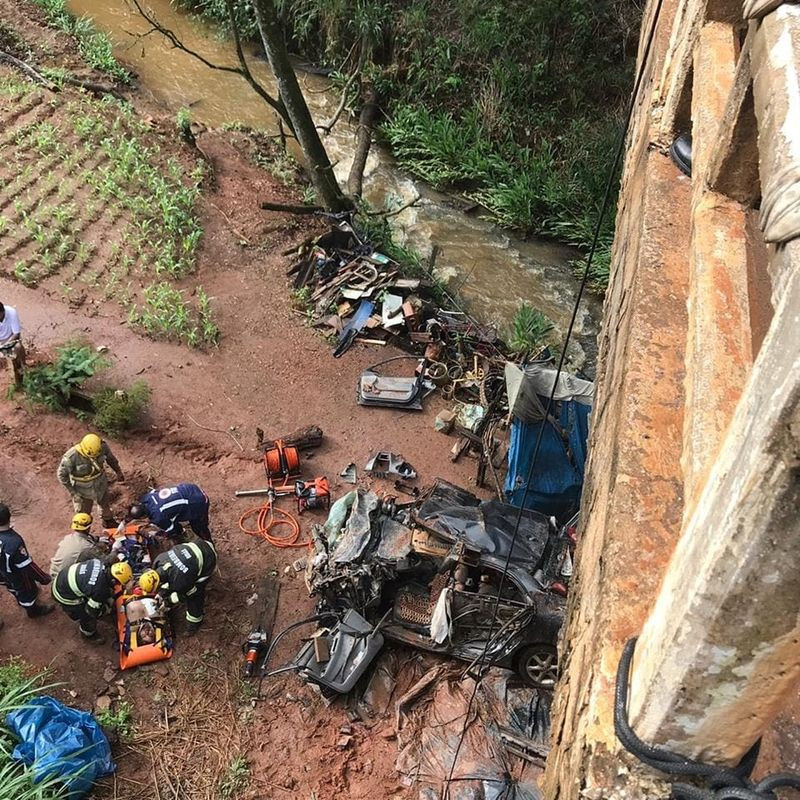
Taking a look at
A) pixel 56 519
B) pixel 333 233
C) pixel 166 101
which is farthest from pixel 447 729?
pixel 166 101

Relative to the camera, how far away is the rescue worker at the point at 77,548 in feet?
21.5

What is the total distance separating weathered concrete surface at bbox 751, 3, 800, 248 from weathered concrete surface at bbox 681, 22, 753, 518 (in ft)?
2.46

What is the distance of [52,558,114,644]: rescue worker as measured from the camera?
622cm

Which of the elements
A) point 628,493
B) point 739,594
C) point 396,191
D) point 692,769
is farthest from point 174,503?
point 396,191

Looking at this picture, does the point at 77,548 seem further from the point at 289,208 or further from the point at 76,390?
the point at 289,208

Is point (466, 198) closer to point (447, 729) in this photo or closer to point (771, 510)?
point (447, 729)

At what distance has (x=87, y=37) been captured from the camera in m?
15.7

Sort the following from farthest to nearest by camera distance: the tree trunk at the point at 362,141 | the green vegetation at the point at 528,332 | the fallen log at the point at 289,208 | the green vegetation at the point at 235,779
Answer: the tree trunk at the point at 362,141
the fallen log at the point at 289,208
the green vegetation at the point at 528,332
the green vegetation at the point at 235,779

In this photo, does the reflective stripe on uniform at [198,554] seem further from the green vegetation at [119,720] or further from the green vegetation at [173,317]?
the green vegetation at [173,317]

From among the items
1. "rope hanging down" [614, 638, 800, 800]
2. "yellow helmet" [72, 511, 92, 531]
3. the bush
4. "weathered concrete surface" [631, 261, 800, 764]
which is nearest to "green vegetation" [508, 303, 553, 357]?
the bush

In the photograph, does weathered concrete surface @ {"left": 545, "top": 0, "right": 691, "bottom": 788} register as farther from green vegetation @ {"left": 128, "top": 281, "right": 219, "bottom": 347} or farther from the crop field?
the crop field

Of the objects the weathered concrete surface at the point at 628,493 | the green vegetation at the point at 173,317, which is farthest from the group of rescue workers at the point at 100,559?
the weathered concrete surface at the point at 628,493

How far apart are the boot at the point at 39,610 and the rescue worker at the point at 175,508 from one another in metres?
1.13

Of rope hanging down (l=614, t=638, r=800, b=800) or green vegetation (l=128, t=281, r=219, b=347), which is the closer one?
rope hanging down (l=614, t=638, r=800, b=800)
